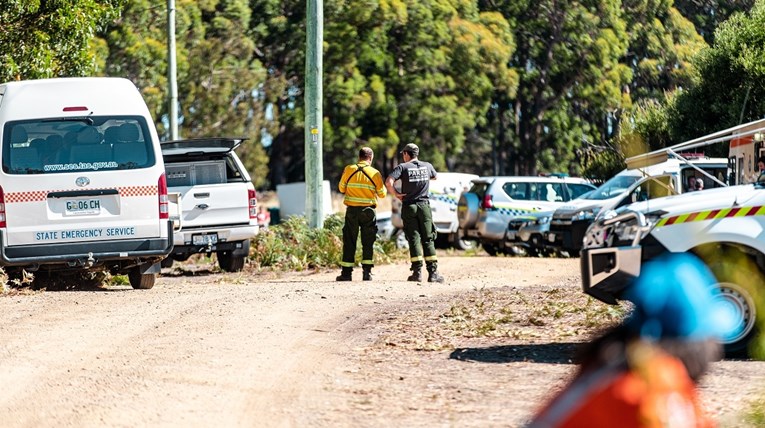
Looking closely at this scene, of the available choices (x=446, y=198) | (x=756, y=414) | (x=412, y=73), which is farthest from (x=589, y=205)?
(x=412, y=73)

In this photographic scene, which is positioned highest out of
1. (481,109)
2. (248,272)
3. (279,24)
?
(279,24)

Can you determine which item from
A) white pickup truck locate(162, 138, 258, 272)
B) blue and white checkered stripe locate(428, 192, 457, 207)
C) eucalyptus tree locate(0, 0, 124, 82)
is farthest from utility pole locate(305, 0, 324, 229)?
blue and white checkered stripe locate(428, 192, 457, 207)

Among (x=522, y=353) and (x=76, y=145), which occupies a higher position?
(x=76, y=145)

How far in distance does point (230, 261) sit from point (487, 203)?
7.00 m

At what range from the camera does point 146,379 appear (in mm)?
8766

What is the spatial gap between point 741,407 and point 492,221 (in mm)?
17823

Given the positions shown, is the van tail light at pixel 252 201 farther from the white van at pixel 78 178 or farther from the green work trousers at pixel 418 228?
the white van at pixel 78 178

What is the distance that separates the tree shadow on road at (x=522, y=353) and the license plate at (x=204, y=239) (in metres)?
9.00

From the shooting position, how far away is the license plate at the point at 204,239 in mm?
18922

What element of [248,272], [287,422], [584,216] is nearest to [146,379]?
[287,422]

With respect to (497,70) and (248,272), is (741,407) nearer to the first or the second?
(248,272)

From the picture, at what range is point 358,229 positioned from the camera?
17.1 meters

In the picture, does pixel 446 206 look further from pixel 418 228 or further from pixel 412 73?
pixel 412 73

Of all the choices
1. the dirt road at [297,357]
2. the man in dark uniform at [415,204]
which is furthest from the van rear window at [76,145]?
the man in dark uniform at [415,204]
